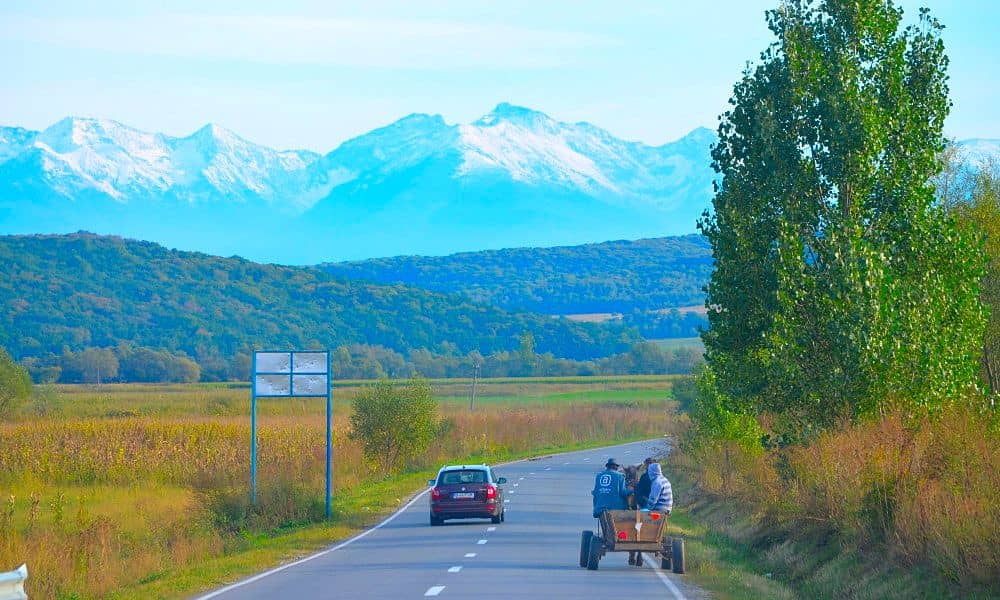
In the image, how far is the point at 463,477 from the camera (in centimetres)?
3297

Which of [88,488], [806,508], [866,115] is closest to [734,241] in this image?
[866,115]

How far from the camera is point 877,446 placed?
20.5 meters

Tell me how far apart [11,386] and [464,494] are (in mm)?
48106

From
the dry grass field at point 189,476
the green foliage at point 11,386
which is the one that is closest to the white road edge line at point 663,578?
the dry grass field at point 189,476

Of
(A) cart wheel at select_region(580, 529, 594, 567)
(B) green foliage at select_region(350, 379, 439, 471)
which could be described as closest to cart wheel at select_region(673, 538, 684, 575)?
(A) cart wheel at select_region(580, 529, 594, 567)

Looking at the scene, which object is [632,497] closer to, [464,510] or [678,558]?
[678,558]

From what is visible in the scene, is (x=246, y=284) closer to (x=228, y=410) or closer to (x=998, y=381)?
(x=228, y=410)

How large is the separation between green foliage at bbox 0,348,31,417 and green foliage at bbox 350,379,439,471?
25740mm

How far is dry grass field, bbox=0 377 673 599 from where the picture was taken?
1028 inches

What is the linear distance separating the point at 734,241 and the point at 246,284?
129m

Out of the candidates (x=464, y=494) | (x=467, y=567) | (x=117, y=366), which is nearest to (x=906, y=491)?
(x=467, y=567)

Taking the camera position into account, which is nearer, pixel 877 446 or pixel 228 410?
pixel 877 446

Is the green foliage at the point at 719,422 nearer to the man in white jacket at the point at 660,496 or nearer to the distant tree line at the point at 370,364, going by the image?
the man in white jacket at the point at 660,496

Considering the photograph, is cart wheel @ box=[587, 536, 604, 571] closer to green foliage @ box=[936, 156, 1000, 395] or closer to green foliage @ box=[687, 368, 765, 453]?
green foliage @ box=[687, 368, 765, 453]
